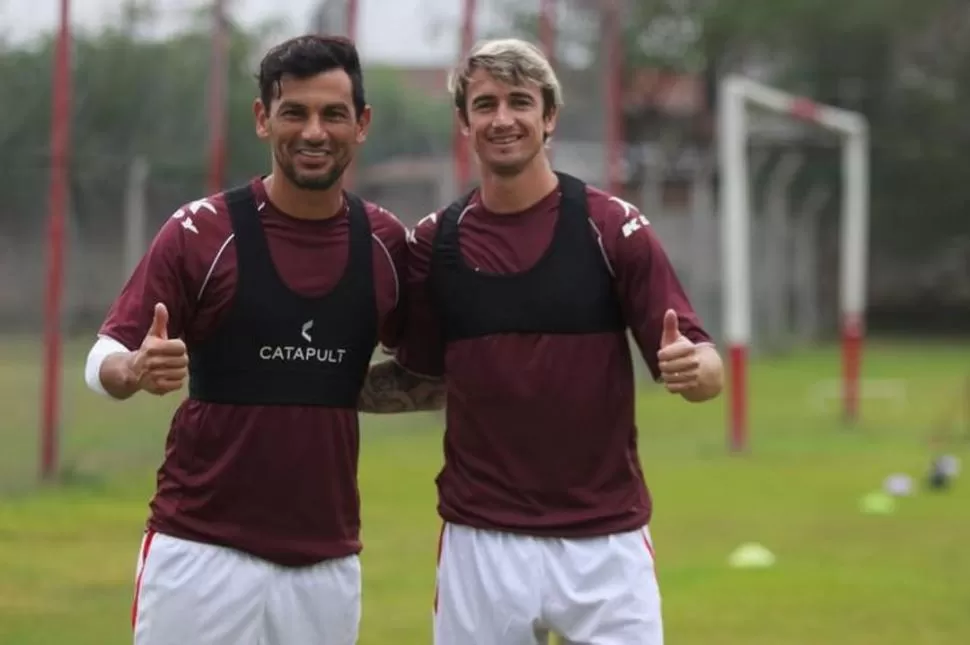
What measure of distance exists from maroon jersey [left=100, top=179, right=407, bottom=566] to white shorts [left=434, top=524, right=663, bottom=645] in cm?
40

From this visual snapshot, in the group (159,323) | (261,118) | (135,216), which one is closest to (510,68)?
(261,118)

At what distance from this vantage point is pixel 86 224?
46.8ft

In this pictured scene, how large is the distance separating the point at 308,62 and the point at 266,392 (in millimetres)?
900

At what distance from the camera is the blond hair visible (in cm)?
523

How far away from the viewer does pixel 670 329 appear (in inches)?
199

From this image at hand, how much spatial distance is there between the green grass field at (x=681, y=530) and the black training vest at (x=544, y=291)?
383 cm

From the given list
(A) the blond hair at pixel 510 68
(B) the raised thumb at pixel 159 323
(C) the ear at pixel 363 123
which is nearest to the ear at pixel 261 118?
(C) the ear at pixel 363 123

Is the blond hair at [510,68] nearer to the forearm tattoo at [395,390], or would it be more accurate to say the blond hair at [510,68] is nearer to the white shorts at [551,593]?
the forearm tattoo at [395,390]

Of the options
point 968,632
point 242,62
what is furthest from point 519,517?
point 242,62

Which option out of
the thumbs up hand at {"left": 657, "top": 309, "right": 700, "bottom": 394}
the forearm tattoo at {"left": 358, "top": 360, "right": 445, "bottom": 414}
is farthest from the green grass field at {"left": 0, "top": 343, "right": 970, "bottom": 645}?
the thumbs up hand at {"left": 657, "top": 309, "right": 700, "bottom": 394}

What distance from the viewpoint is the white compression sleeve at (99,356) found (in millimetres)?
4830

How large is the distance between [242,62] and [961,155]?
32887 mm

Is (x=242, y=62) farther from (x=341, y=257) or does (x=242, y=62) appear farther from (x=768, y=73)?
(x=768, y=73)

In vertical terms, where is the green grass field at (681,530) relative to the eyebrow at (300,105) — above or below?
below
